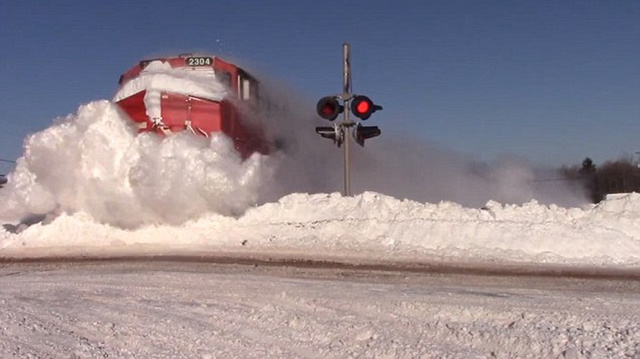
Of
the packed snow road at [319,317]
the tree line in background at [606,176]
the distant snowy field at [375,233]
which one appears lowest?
the packed snow road at [319,317]

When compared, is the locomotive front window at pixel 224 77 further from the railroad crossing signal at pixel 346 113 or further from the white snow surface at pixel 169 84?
the railroad crossing signal at pixel 346 113

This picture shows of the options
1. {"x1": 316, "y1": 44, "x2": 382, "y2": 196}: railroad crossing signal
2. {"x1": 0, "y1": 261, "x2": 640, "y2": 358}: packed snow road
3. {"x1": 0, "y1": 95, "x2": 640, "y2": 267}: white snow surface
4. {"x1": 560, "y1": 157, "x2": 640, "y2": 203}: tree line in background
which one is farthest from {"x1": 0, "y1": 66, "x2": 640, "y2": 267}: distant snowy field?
{"x1": 560, "y1": 157, "x2": 640, "y2": 203}: tree line in background

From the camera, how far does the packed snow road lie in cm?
632

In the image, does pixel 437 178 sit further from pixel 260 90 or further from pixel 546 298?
pixel 546 298

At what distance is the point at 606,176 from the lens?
1094 inches

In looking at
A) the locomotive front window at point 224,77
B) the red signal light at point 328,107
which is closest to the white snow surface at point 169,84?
the locomotive front window at point 224,77

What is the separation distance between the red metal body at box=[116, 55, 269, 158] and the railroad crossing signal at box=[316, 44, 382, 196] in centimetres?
169

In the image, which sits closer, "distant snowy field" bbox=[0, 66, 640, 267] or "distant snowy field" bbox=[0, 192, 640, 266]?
"distant snowy field" bbox=[0, 192, 640, 266]

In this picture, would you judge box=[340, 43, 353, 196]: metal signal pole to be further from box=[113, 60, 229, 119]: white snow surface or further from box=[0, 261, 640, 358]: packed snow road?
box=[0, 261, 640, 358]: packed snow road

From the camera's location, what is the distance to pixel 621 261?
12.2 metres

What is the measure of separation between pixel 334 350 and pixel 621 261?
7371mm

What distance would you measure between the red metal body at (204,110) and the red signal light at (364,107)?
246cm

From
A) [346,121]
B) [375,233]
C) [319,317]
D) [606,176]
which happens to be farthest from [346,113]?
[606,176]

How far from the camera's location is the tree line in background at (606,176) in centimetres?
2461
